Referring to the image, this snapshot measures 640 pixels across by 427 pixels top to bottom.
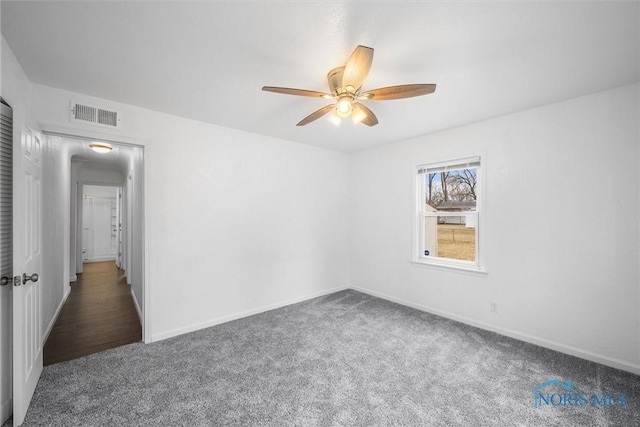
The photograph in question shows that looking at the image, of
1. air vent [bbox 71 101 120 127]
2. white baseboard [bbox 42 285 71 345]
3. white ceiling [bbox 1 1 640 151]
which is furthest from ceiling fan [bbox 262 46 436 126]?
white baseboard [bbox 42 285 71 345]

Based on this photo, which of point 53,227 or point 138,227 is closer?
point 53,227

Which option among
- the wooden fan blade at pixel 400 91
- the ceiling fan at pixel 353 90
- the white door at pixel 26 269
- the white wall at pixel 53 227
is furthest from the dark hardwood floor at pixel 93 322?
the wooden fan blade at pixel 400 91

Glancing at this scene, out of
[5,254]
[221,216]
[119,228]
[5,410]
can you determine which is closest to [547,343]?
[221,216]

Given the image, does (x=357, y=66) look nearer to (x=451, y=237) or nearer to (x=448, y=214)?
(x=448, y=214)

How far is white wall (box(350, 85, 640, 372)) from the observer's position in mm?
2307

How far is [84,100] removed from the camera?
2.47 m

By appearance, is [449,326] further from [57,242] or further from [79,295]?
[79,295]

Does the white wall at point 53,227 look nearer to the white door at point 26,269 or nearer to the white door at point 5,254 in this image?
the white door at point 26,269

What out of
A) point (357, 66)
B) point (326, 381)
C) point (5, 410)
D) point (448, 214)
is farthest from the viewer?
point (448, 214)

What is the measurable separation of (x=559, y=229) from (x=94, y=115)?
467 cm

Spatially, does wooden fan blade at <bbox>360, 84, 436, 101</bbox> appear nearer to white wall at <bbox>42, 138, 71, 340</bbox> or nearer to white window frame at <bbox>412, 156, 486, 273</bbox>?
white window frame at <bbox>412, 156, 486, 273</bbox>

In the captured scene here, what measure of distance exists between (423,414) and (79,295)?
17.7 feet

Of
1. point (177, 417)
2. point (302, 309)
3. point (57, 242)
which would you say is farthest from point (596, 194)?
point (57, 242)

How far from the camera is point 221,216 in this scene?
333cm
